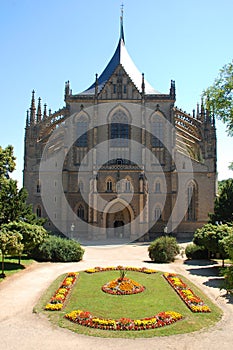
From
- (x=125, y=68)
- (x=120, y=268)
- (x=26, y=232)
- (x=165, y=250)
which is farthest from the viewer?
(x=125, y=68)

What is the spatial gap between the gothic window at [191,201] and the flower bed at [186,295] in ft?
83.1

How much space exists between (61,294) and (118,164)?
29847 mm

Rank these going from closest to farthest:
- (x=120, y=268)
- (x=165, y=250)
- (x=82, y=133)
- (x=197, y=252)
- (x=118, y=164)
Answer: (x=120, y=268), (x=165, y=250), (x=197, y=252), (x=118, y=164), (x=82, y=133)

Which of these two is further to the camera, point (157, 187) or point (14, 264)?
point (157, 187)

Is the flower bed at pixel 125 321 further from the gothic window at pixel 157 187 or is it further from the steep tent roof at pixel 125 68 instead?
the steep tent roof at pixel 125 68

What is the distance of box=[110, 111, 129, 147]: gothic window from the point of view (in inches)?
1860

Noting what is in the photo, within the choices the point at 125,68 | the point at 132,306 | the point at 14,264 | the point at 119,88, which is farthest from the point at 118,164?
the point at 132,306

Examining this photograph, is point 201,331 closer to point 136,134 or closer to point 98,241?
point 98,241

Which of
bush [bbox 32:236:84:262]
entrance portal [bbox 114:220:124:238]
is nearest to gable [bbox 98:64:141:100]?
entrance portal [bbox 114:220:124:238]

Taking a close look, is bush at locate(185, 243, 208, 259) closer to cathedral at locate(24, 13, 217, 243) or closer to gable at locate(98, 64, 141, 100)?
cathedral at locate(24, 13, 217, 243)

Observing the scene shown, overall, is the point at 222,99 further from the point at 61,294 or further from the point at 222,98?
the point at 61,294

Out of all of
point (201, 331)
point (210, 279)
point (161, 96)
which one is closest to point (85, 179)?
point (161, 96)

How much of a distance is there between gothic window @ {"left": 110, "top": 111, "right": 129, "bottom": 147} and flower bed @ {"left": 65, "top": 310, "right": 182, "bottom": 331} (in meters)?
34.7

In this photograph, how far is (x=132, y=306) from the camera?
1551 cm
